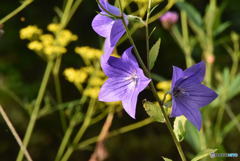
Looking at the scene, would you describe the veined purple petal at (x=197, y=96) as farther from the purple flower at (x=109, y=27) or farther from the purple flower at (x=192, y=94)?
the purple flower at (x=109, y=27)

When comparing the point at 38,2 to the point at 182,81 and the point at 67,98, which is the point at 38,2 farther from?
the point at 182,81

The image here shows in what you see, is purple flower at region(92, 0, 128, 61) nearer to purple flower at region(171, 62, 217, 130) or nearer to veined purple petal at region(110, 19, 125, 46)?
veined purple petal at region(110, 19, 125, 46)

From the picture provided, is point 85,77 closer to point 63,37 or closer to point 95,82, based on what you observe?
point 95,82

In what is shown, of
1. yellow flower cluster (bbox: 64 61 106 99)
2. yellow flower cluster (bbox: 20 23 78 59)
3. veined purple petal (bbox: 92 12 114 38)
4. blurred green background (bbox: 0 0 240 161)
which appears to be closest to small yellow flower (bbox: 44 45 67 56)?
yellow flower cluster (bbox: 20 23 78 59)

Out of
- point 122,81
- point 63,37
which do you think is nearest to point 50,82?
point 63,37

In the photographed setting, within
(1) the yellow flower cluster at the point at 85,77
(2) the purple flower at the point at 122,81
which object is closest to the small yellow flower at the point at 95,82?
(1) the yellow flower cluster at the point at 85,77
